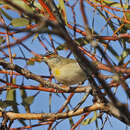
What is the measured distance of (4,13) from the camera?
5.32ft

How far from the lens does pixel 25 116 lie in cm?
92

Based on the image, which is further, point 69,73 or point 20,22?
point 69,73

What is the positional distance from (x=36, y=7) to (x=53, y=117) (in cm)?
88

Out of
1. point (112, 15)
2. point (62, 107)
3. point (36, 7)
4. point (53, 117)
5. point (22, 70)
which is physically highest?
point (36, 7)

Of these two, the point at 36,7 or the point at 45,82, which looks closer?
the point at 45,82

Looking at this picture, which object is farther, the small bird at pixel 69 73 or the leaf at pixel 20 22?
the small bird at pixel 69 73

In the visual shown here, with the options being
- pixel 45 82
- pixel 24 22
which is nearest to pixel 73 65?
pixel 24 22

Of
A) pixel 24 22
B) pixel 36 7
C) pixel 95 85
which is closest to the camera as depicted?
pixel 95 85

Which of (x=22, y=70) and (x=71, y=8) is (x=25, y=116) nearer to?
(x=22, y=70)

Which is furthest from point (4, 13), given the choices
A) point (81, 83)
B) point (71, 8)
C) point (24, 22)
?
point (81, 83)

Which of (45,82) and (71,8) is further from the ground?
(71,8)

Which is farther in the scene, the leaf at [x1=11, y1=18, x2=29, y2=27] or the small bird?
the small bird

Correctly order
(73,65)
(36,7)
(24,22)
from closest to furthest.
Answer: (24,22) → (36,7) → (73,65)

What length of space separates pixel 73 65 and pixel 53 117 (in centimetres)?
93
